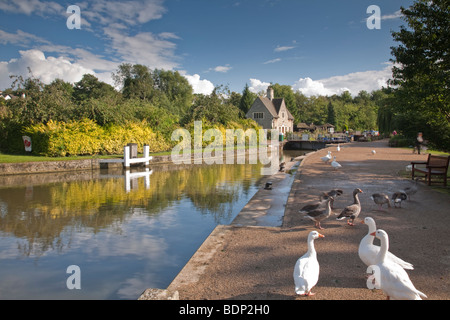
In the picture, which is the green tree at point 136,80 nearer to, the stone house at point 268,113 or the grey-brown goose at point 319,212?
the stone house at point 268,113

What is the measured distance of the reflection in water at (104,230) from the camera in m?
5.30

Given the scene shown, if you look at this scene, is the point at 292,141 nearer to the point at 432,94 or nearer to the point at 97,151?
the point at 97,151

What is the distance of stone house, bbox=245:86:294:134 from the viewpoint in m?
64.4

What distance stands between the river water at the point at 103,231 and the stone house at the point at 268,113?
167ft

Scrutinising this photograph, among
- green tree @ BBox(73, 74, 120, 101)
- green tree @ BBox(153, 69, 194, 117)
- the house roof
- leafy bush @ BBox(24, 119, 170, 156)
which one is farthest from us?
green tree @ BBox(153, 69, 194, 117)

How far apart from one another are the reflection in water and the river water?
0.02 meters

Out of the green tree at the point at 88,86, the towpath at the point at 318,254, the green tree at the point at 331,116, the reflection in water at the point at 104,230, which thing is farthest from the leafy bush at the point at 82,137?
the green tree at the point at 331,116

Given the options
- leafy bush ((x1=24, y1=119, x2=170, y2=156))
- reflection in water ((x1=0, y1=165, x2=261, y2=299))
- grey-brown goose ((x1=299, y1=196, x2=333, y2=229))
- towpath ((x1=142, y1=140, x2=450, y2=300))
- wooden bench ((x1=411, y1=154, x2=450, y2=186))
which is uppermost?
leafy bush ((x1=24, y1=119, x2=170, y2=156))

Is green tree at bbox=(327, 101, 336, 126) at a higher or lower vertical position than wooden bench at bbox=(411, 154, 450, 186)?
higher

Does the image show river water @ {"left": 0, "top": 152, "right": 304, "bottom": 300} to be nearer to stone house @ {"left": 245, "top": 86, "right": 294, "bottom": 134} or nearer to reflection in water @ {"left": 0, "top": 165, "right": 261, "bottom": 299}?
reflection in water @ {"left": 0, "top": 165, "right": 261, "bottom": 299}

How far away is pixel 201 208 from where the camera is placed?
33.7 ft

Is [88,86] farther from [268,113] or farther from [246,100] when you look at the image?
[268,113]

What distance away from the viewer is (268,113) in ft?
211

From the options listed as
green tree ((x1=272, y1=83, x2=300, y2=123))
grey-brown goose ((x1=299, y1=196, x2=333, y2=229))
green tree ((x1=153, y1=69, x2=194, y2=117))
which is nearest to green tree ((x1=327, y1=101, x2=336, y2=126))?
green tree ((x1=272, y1=83, x2=300, y2=123))
